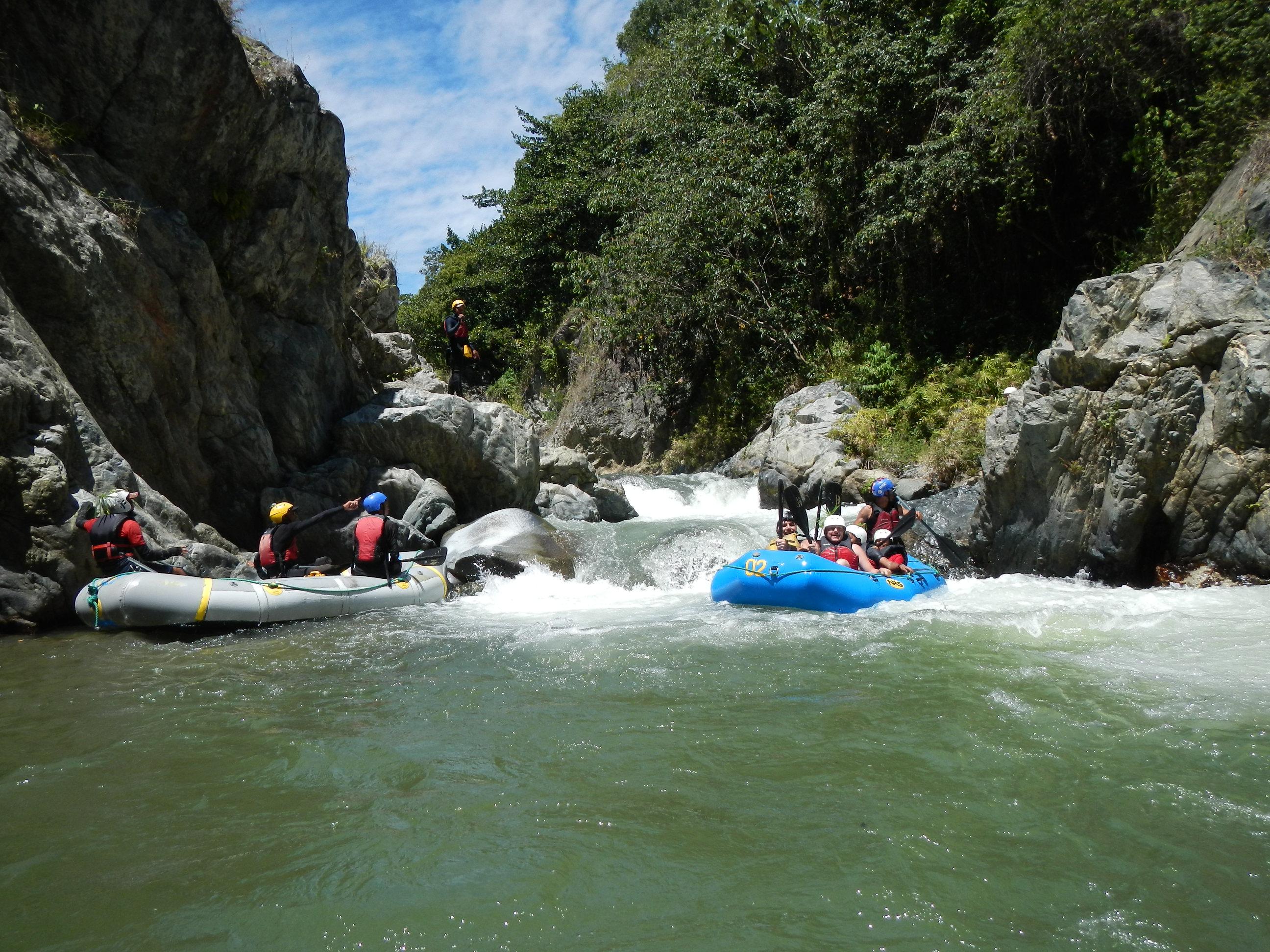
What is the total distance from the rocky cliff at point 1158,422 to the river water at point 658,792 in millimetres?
1286

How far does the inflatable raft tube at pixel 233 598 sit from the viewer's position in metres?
Answer: 7.32

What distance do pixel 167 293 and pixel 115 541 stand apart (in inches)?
170

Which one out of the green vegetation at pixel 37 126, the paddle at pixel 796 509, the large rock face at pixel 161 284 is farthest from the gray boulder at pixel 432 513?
the green vegetation at pixel 37 126

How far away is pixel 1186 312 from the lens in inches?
328

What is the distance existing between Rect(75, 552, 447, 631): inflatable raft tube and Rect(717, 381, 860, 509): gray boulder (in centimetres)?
638

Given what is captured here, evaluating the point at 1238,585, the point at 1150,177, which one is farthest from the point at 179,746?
the point at 1150,177

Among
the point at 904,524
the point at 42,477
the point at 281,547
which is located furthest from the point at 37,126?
the point at 904,524

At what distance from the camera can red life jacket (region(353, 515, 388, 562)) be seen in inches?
366

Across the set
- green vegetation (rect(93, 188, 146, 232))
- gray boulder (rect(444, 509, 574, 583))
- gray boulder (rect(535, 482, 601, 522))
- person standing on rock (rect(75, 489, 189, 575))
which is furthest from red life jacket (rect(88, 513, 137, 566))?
gray boulder (rect(535, 482, 601, 522))

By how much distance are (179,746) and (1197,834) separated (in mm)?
4787

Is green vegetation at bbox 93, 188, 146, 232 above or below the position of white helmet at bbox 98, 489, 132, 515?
above

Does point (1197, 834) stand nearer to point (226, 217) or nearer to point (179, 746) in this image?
point (179, 746)

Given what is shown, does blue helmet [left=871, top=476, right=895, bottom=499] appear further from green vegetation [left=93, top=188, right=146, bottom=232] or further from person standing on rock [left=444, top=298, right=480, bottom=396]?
person standing on rock [left=444, top=298, right=480, bottom=396]

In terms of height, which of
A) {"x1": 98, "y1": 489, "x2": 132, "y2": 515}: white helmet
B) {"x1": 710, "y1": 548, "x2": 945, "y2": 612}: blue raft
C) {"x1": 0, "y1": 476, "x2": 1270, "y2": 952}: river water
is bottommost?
{"x1": 0, "y1": 476, "x2": 1270, "y2": 952}: river water
